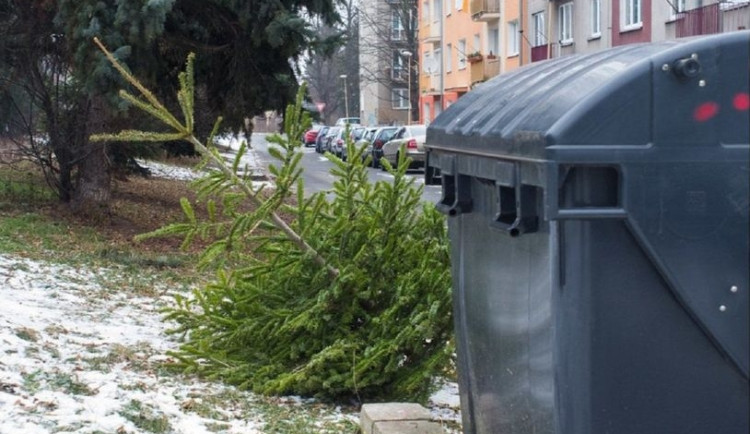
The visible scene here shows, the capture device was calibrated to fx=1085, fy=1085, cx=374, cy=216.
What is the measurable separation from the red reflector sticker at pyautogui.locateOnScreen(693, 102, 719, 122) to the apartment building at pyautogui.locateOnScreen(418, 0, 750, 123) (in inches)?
352

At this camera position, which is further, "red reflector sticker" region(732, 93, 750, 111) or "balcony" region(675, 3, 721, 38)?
"balcony" region(675, 3, 721, 38)

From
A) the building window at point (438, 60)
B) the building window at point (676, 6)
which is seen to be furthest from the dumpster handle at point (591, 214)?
the building window at point (438, 60)

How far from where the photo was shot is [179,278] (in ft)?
37.2

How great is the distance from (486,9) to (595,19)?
11.6m

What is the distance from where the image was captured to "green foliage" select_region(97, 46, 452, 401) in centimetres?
661

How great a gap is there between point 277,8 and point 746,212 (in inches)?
432

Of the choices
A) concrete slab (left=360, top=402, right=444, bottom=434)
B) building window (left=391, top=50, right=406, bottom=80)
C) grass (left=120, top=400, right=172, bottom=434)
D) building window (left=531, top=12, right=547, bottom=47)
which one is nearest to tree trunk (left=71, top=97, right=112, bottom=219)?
grass (left=120, top=400, right=172, bottom=434)

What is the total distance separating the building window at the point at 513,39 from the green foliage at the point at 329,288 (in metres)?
36.6

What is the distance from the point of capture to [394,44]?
232ft

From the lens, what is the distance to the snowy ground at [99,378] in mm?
5527

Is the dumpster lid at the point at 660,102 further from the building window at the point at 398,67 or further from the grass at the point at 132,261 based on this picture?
the building window at the point at 398,67

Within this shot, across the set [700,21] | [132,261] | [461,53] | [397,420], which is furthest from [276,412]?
[461,53]

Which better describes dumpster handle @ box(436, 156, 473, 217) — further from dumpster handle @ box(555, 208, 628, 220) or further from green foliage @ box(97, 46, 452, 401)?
green foliage @ box(97, 46, 452, 401)

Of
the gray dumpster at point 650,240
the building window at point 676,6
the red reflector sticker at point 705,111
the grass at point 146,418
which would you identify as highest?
the building window at point 676,6
